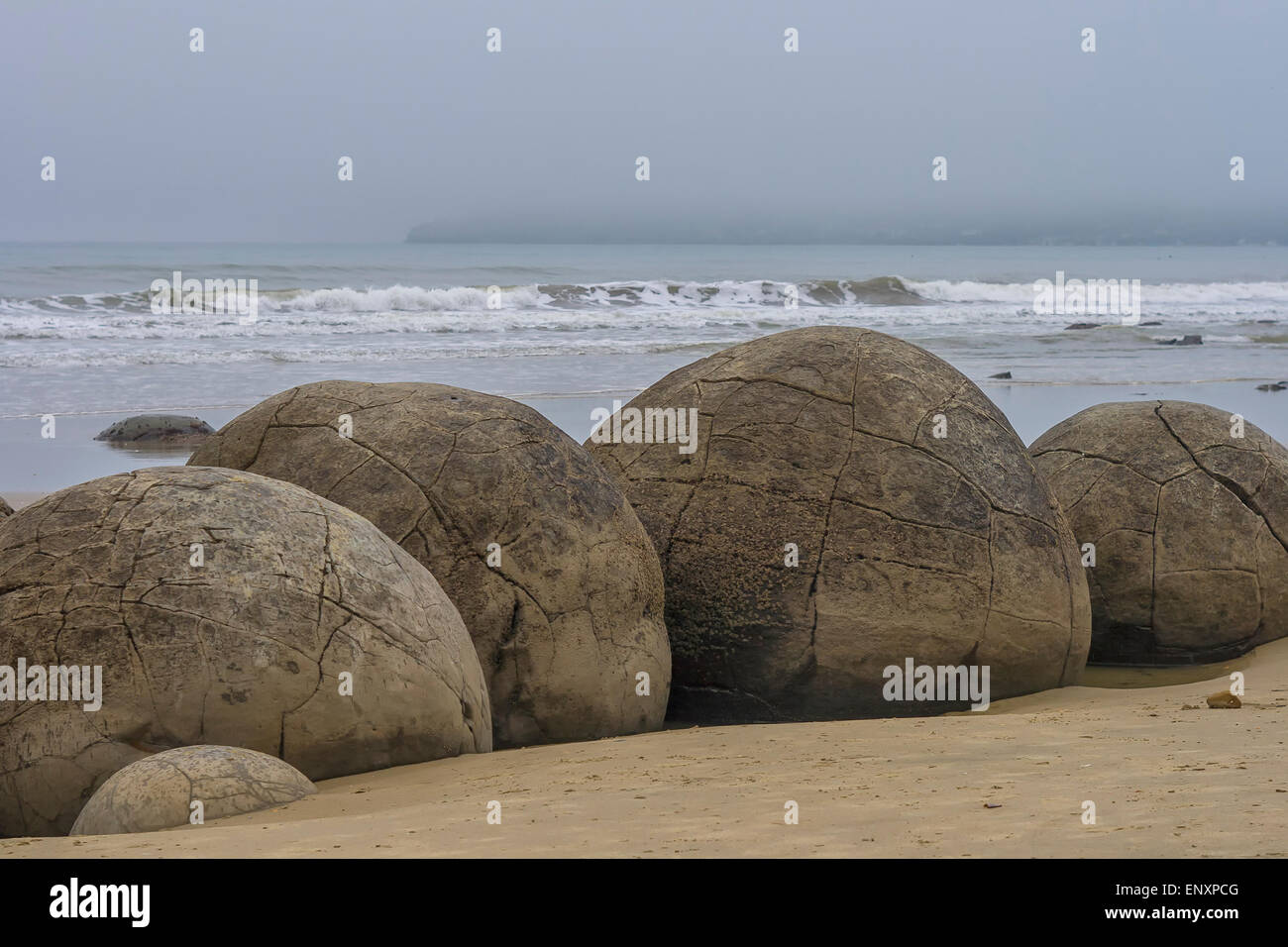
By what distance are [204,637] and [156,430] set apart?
1161cm

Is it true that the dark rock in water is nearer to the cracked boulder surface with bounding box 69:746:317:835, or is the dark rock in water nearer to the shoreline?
the shoreline

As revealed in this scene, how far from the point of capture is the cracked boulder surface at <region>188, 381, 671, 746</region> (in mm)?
5836

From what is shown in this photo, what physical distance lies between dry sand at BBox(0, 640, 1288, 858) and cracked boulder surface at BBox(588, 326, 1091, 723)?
0.72 metres

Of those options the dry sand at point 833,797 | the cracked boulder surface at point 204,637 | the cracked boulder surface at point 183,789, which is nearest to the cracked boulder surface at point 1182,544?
the dry sand at point 833,797

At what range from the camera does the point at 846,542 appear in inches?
251

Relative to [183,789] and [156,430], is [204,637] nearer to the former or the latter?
[183,789]

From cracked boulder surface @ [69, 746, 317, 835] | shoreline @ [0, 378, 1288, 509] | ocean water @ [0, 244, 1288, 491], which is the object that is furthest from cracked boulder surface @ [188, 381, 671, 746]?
ocean water @ [0, 244, 1288, 491]

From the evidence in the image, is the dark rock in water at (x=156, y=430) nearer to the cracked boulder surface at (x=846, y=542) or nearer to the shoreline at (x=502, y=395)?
the shoreline at (x=502, y=395)

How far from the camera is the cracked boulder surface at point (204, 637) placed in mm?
4590

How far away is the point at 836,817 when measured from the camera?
3.65m

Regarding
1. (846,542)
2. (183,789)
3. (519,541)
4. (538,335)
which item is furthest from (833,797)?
(538,335)

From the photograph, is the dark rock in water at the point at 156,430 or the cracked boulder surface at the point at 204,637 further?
the dark rock in water at the point at 156,430

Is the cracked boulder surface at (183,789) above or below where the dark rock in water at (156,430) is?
below

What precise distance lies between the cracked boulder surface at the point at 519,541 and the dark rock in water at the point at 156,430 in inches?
383
